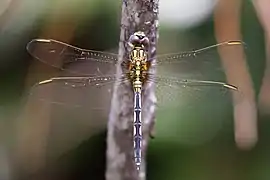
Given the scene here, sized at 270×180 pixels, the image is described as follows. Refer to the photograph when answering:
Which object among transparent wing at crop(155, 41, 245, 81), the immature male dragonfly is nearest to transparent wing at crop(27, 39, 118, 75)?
the immature male dragonfly

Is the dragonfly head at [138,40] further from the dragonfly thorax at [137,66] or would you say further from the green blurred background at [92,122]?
the green blurred background at [92,122]

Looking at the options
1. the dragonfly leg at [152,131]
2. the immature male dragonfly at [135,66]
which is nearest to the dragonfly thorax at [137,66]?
the immature male dragonfly at [135,66]

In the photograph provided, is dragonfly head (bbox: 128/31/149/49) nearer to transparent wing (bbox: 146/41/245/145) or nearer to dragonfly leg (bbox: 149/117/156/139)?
transparent wing (bbox: 146/41/245/145)

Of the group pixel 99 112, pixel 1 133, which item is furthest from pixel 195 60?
pixel 1 133

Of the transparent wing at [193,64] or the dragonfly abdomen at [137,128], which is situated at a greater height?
the transparent wing at [193,64]

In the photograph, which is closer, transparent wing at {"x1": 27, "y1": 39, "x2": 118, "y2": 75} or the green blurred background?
transparent wing at {"x1": 27, "y1": 39, "x2": 118, "y2": 75}
